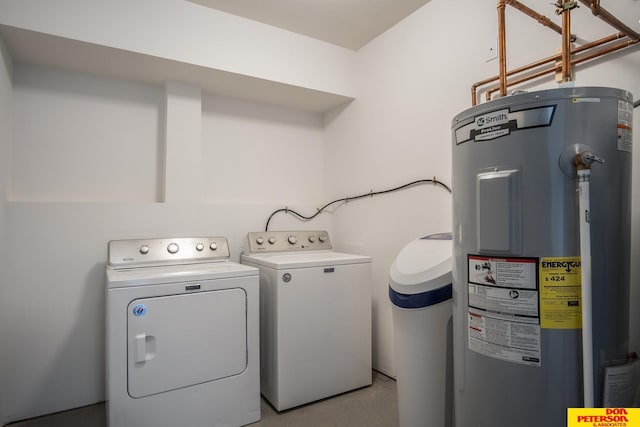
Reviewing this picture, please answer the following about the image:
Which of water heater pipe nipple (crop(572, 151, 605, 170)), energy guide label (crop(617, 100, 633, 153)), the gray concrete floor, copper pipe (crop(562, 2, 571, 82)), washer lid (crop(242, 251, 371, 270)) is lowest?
the gray concrete floor

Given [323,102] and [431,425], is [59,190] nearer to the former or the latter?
[323,102]

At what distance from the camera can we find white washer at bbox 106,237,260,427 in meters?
1.59

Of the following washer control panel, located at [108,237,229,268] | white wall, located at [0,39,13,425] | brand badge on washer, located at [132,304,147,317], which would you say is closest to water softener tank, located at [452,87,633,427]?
brand badge on washer, located at [132,304,147,317]

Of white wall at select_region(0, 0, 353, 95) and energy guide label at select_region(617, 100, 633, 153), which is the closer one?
energy guide label at select_region(617, 100, 633, 153)

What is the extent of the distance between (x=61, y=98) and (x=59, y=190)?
22.7 inches

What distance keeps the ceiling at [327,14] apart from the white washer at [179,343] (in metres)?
1.62

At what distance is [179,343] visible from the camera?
5.57 feet

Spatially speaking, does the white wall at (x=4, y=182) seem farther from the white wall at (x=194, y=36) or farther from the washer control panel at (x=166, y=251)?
the washer control panel at (x=166, y=251)

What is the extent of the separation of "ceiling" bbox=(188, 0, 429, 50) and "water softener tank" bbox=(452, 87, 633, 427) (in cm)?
159

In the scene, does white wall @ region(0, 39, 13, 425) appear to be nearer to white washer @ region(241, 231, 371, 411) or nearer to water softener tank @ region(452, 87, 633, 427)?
white washer @ region(241, 231, 371, 411)

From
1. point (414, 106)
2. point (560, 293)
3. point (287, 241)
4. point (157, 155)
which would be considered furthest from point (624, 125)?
point (157, 155)

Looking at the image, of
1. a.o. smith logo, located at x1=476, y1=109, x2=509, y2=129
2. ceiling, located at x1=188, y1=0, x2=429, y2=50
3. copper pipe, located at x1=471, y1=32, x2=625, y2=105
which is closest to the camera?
a.o. smith logo, located at x1=476, y1=109, x2=509, y2=129

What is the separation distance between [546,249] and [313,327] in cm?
145

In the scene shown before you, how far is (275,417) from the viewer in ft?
6.37
